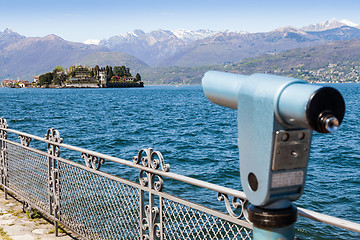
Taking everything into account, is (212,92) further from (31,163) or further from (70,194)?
(31,163)

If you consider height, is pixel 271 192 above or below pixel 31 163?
above

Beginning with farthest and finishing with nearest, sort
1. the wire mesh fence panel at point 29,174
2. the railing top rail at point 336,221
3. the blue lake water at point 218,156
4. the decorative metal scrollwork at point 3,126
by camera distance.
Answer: the blue lake water at point 218,156, the decorative metal scrollwork at point 3,126, the wire mesh fence panel at point 29,174, the railing top rail at point 336,221

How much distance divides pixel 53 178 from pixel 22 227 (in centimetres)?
90

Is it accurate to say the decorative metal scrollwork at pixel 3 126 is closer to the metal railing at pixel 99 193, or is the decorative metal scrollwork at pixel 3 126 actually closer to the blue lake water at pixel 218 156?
the metal railing at pixel 99 193

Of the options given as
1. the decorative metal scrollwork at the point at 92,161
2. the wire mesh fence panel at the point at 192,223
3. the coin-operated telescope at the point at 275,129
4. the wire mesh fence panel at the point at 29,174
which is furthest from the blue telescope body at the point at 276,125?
the wire mesh fence panel at the point at 29,174

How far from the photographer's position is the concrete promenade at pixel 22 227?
575cm

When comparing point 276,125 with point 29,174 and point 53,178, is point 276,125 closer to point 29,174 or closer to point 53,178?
point 53,178

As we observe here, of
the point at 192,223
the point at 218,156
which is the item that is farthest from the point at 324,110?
the point at 218,156

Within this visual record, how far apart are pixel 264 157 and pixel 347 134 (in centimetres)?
4071

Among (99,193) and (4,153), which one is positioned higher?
(4,153)

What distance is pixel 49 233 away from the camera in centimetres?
597

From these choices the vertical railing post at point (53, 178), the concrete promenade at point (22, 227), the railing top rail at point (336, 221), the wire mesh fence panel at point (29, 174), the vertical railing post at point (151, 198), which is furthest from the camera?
the wire mesh fence panel at point (29, 174)

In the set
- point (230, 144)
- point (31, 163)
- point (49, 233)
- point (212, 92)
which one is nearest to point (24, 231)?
point (49, 233)

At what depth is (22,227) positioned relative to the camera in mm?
6121
